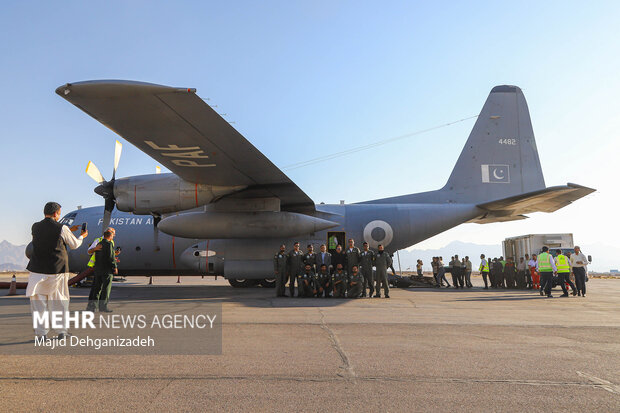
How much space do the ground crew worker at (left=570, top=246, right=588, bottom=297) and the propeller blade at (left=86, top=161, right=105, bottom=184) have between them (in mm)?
Result: 15971

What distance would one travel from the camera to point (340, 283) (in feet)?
41.2

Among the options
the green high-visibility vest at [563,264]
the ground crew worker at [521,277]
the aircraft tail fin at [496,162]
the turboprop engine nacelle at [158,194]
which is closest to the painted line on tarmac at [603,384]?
the turboprop engine nacelle at [158,194]

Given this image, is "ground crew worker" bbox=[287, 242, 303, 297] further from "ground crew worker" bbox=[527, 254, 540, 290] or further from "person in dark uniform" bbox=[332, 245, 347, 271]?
"ground crew worker" bbox=[527, 254, 540, 290]

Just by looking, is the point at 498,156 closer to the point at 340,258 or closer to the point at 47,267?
the point at 340,258

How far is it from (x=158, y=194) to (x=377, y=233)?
769cm

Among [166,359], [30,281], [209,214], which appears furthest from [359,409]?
[209,214]

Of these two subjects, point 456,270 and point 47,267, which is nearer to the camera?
point 47,267

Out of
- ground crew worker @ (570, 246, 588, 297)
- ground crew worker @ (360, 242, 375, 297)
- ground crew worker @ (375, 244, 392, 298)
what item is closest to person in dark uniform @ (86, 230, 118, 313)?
ground crew worker @ (360, 242, 375, 297)

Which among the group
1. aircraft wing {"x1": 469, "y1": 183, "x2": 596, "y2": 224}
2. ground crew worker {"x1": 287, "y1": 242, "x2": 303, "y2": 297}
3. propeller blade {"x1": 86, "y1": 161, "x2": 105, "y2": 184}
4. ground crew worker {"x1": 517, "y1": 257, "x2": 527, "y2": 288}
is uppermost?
propeller blade {"x1": 86, "y1": 161, "x2": 105, "y2": 184}

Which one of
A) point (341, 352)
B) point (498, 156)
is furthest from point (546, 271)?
point (341, 352)

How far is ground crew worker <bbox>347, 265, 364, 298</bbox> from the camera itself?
12.4m

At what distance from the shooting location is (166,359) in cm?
462

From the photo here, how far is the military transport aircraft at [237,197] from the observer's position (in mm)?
10109

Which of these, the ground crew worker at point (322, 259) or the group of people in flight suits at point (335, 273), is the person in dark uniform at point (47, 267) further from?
the ground crew worker at point (322, 259)
